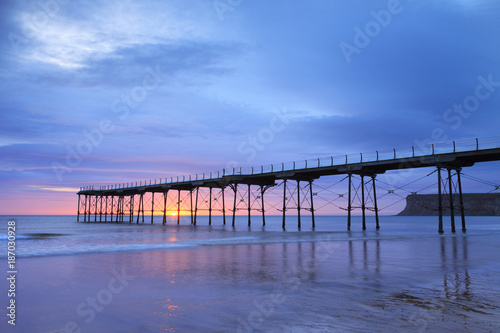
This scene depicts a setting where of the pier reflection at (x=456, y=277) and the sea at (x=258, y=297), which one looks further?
the pier reflection at (x=456, y=277)

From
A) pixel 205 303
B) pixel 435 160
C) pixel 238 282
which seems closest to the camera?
pixel 205 303

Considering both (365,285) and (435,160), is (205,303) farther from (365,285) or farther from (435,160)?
(435,160)

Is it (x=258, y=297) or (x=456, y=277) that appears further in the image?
(x=456, y=277)

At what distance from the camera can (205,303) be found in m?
7.49

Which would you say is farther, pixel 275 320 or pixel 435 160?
pixel 435 160

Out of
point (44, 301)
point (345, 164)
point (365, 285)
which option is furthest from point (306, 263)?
point (345, 164)

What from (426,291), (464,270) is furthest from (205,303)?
(464,270)

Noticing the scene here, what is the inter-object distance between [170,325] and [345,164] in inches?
1255

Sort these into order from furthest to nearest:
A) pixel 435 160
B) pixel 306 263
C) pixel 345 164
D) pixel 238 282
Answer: pixel 345 164, pixel 435 160, pixel 306 263, pixel 238 282

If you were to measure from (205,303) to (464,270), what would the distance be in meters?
8.54

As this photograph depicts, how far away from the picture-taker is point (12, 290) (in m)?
9.17

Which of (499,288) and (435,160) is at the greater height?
(435,160)

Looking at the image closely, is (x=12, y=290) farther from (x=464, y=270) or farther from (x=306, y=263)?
(x=464, y=270)

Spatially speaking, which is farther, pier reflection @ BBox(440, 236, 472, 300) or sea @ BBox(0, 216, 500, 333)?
pier reflection @ BBox(440, 236, 472, 300)
